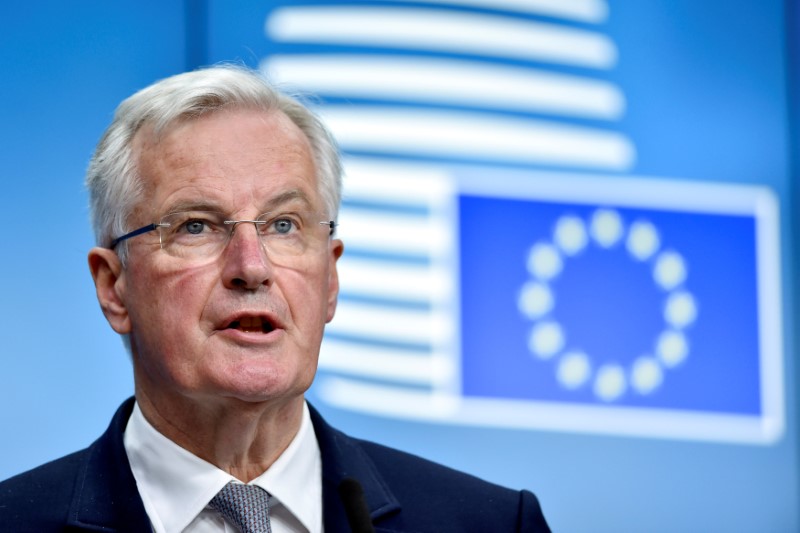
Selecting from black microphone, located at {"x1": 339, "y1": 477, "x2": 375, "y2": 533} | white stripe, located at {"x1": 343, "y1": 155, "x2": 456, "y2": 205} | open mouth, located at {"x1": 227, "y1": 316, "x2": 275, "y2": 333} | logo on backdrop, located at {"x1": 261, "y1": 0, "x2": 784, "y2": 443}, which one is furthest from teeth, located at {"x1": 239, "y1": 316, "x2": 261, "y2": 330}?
white stripe, located at {"x1": 343, "y1": 155, "x2": 456, "y2": 205}

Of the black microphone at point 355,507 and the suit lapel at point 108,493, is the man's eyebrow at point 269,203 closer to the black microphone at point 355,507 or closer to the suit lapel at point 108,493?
the suit lapel at point 108,493

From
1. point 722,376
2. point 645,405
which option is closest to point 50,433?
point 645,405

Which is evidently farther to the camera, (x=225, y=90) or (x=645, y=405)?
(x=645, y=405)

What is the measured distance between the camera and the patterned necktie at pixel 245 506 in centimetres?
212

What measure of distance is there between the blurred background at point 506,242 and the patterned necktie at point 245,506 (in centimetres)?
79

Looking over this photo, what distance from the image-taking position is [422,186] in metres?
3.13

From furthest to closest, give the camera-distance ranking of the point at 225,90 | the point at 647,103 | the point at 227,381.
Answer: the point at 647,103 < the point at 225,90 < the point at 227,381

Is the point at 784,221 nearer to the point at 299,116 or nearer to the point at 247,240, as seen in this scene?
the point at 299,116

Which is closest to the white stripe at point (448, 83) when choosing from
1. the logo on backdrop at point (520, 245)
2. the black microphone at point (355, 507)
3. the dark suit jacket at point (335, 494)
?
the logo on backdrop at point (520, 245)

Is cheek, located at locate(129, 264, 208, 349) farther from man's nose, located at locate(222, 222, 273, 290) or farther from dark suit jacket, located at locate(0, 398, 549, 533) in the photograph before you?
Result: dark suit jacket, located at locate(0, 398, 549, 533)

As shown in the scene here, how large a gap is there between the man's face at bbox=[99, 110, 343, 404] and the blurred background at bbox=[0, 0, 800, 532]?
0.69 m

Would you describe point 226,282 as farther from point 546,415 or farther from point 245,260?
point 546,415

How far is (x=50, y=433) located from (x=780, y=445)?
5.46ft

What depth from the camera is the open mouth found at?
2.18m
